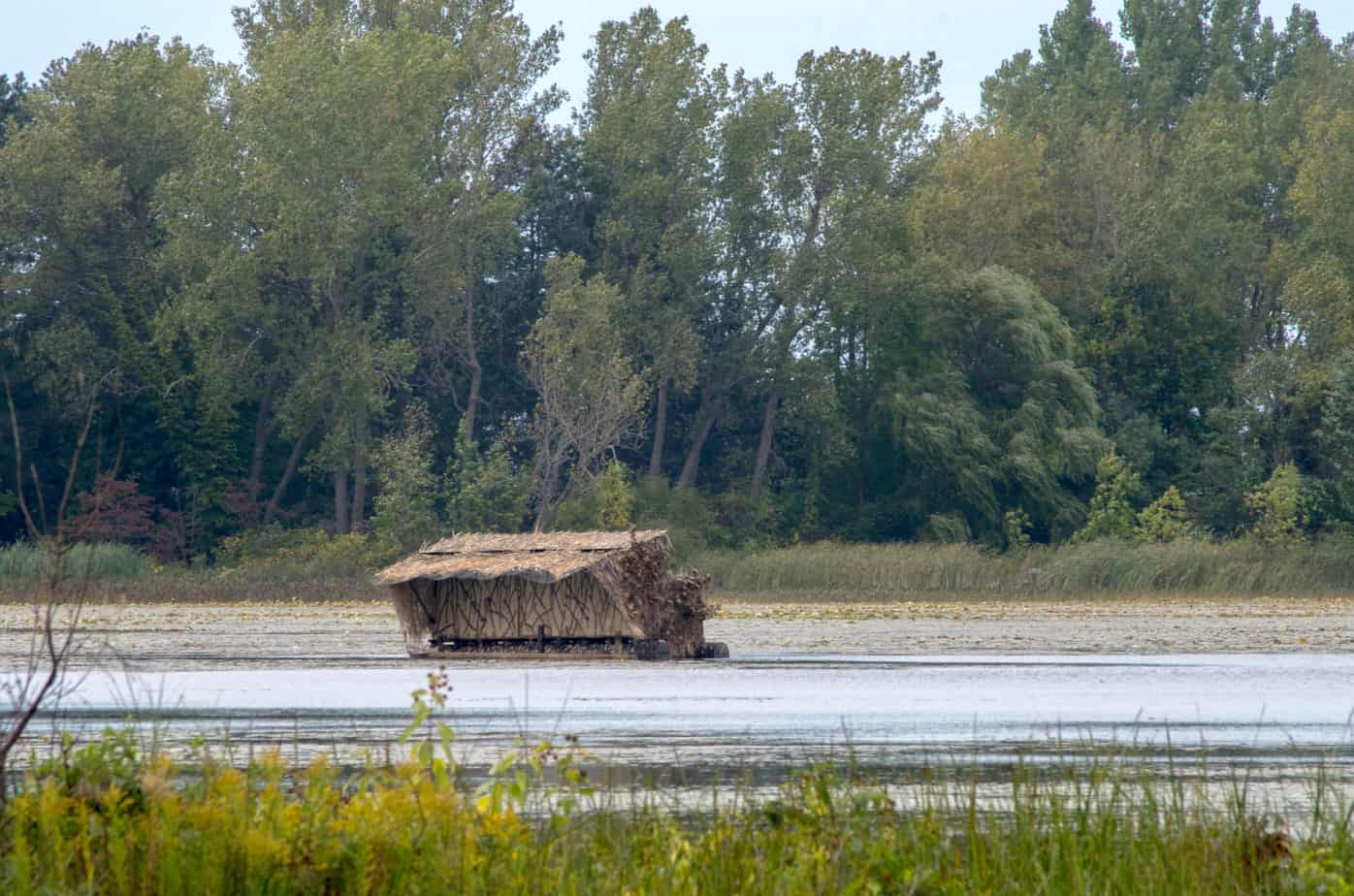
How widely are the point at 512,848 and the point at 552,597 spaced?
19033mm

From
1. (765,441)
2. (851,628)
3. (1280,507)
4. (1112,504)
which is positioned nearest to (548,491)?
(765,441)

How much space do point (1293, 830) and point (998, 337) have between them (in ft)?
176

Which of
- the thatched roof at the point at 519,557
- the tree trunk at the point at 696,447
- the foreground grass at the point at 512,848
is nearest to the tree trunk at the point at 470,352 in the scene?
the tree trunk at the point at 696,447

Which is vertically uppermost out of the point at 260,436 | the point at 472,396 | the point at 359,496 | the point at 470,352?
the point at 470,352

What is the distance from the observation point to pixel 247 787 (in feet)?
22.0

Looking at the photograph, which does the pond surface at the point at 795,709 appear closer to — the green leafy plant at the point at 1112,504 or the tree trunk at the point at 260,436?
the green leafy plant at the point at 1112,504

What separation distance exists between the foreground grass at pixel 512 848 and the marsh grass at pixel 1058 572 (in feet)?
124

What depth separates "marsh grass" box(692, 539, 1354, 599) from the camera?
46844 mm

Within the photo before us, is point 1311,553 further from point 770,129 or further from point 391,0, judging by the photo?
point 391,0

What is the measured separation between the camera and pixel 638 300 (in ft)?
195

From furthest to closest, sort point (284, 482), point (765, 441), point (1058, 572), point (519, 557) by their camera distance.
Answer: point (765, 441)
point (284, 482)
point (1058, 572)
point (519, 557)

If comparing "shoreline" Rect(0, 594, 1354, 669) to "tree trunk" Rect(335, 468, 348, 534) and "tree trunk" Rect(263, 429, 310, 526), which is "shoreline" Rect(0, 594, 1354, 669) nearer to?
"tree trunk" Rect(335, 468, 348, 534)

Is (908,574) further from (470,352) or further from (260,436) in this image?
(260,436)

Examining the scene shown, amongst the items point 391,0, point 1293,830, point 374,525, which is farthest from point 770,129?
point 1293,830
